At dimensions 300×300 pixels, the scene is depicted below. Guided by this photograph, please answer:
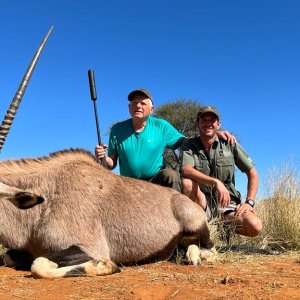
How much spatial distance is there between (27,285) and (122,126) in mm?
3835

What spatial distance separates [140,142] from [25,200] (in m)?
2.89

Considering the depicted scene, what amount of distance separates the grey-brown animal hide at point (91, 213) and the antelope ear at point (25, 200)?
0.25 meters

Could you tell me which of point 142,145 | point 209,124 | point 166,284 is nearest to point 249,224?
point 209,124

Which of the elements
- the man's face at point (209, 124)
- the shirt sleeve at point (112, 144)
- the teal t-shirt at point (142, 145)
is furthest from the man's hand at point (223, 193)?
the shirt sleeve at point (112, 144)

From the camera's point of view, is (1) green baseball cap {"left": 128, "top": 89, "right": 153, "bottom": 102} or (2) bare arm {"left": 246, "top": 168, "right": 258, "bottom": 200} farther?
(1) green baseball cap {"left": 128, "top": 89, "right": 153, "bottom": 102}

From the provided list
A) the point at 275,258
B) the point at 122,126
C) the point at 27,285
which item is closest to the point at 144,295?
the point at 27,285

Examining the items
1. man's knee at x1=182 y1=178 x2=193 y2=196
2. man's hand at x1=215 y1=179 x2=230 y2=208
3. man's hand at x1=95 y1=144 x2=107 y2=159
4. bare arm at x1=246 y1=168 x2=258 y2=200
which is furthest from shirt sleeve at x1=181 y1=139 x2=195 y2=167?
man's hand at x1=95 y1=144 x2=107 y2=159

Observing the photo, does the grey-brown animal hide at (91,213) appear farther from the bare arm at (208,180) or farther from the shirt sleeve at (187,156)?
the shirt sleeve at (187,156)

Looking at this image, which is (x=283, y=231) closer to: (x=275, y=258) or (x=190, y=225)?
(x=275, y=258)

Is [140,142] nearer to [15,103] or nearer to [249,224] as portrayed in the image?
[249,224]

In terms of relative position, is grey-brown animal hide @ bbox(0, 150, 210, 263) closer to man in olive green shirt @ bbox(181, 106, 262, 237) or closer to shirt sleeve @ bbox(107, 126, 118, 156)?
man in olive green shirt @ bbox(181, 106, 262, 237)

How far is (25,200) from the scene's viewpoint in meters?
4.55

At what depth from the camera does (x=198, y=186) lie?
6.48 metres

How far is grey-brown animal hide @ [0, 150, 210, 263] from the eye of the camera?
4699 mm
